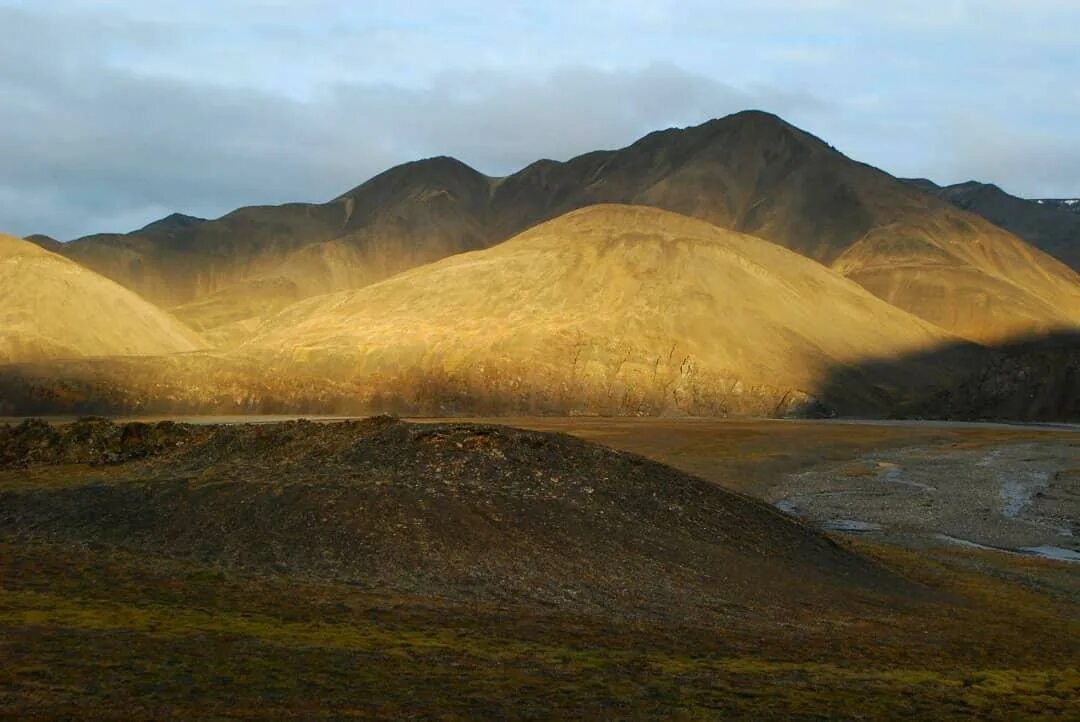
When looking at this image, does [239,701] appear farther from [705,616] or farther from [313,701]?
[705,616]

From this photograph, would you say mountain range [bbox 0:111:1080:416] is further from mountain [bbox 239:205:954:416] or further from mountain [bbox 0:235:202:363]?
mountain [bbox 0:235:202:363]

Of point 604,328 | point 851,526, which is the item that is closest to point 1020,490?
point 851,526

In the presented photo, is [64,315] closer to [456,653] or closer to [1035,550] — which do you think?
[1035,550]

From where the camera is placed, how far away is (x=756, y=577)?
1022 inches

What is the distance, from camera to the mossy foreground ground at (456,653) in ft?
46.7

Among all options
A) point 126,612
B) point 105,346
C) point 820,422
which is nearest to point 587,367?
point 820,422

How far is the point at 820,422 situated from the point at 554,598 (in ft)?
307

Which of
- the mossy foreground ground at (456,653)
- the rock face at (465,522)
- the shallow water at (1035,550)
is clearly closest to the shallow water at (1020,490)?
the shallow water at (1035,550)

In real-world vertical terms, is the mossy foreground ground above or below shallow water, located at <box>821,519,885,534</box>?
above

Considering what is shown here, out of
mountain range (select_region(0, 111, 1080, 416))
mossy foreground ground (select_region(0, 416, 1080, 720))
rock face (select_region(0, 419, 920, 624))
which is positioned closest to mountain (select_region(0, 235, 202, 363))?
mountain range (select_region(0, 111, 1080, 416))

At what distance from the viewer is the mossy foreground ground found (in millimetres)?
14234

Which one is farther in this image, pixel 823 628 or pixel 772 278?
pixel 772 278

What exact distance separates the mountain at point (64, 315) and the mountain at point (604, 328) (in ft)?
54.0

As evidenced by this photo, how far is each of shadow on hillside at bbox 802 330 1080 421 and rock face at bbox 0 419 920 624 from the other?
9970 centimetres
